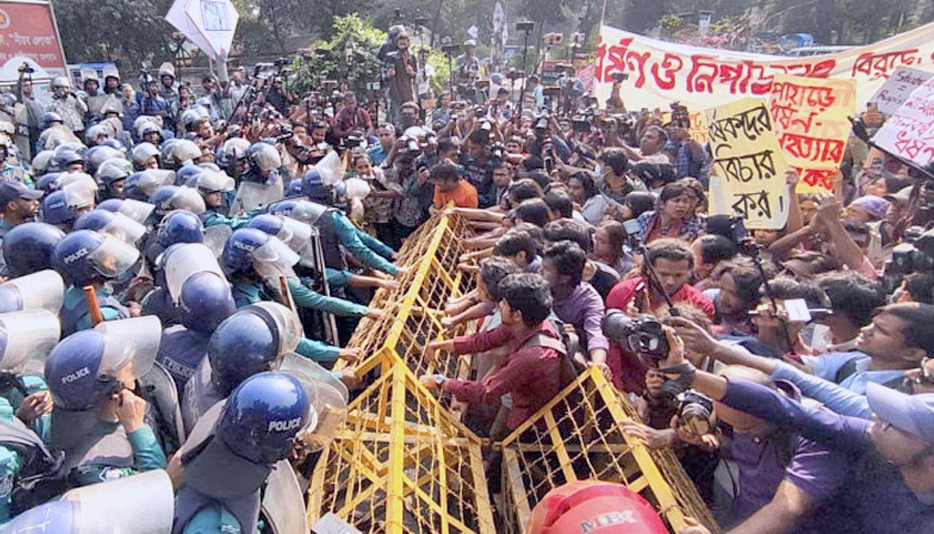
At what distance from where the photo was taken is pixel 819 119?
4953mm

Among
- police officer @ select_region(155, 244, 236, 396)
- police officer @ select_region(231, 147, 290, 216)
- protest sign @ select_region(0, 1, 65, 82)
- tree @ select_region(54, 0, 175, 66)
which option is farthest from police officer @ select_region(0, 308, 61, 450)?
tree @ select_region(54, 0, 175, 66)

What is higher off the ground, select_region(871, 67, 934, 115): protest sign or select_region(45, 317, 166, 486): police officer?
select_region(871, 67, 934, 115): protest sign

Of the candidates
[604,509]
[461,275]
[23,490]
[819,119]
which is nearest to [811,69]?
[819,119]

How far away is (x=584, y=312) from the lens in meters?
3.42

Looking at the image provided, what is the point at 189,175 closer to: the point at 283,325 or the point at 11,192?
the point at 11,192

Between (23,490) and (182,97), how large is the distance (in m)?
11.6

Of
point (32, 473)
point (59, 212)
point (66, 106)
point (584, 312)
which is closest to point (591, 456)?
point (584, 312)

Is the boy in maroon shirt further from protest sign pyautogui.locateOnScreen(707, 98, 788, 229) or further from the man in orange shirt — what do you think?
the man in orange shirt

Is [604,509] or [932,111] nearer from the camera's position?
[604,509]

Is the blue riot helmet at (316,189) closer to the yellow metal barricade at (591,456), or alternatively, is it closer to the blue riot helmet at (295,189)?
the blue riot helmet at (295,189)

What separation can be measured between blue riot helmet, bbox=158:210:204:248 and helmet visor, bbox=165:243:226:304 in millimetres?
433

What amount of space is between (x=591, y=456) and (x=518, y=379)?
27.6 inches

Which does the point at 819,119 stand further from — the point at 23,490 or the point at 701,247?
the point at 23,490

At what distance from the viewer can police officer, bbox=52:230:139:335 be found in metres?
3.07
